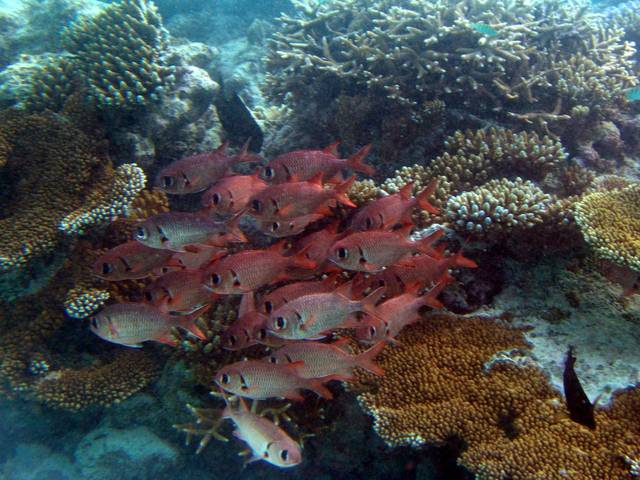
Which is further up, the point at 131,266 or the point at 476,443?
the point at 131,266

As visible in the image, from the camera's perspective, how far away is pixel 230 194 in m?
3.67

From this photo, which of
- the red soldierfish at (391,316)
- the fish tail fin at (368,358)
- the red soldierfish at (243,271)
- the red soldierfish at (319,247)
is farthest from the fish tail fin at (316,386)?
the red soldierfish at (319,247)

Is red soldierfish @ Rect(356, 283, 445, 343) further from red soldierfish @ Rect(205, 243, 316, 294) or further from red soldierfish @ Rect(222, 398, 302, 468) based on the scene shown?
red soldierfish @ Rect(222, 398, 302, 468)

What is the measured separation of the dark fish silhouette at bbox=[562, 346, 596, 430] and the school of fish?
3.76ft

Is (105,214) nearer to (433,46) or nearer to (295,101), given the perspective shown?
(295,101)

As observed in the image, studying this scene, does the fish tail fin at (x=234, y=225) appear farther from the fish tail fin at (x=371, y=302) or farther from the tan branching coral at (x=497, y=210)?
the tan branching coral at (x=497, y=210)

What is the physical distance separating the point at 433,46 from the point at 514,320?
4.14 meters

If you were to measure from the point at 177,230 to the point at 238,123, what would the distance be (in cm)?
424

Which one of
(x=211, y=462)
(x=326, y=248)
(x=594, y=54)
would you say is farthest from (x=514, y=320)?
(x=594, y=54)

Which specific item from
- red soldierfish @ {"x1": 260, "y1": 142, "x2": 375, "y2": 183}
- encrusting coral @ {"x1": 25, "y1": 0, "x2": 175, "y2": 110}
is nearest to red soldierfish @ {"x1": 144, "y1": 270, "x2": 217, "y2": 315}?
red soldierfish @ {"x1": 260, "y1": 142, "x2": 375, "y2": 183}

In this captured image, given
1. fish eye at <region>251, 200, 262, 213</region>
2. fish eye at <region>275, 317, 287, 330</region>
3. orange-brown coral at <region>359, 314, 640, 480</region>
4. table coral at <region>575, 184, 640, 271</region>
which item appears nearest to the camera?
fish eye at <region>275, 317, 287, 330</region>

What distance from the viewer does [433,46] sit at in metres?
6.09

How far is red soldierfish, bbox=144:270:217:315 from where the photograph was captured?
3.25 meters

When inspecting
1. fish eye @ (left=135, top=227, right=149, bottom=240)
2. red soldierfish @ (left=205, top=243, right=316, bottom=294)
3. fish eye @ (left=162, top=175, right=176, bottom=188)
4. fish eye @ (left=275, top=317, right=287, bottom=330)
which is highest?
fish eye @ (left=162, top=175, right=176, bottom=188)
